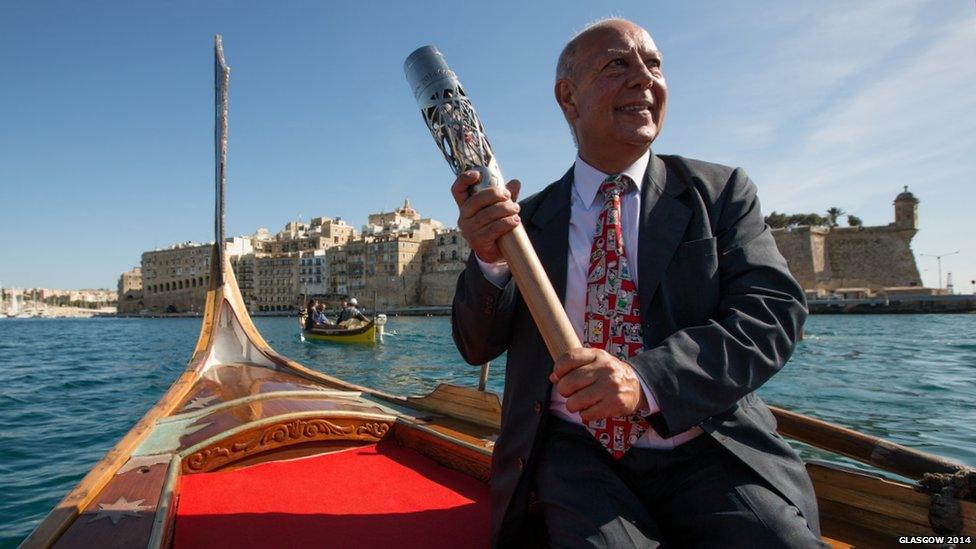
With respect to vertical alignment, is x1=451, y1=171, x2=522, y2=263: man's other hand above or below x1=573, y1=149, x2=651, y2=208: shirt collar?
below

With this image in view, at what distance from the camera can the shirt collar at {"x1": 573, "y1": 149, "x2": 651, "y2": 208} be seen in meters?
1.34

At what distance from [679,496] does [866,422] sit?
25.2ft

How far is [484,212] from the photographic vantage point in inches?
40.6

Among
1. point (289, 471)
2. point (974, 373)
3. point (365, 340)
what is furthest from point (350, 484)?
point (365, 340)

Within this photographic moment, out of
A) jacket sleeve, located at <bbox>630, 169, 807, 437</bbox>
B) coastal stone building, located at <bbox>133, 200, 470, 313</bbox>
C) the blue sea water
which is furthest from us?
coastal stone building, located at <bbox>133, 200, 470, 313</bbox>

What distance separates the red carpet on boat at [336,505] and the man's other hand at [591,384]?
2.75 feet

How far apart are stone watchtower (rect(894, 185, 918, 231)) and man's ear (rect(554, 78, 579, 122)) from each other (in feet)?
167

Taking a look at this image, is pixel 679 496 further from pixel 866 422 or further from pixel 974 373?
pixel 974 373

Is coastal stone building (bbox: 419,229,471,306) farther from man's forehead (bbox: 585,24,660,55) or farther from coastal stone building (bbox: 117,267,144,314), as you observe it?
man's forehead (bbox: 585,24,660,55)

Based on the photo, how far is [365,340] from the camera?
69.2ft

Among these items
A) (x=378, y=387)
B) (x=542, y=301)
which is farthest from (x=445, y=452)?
(x=378, y=387)

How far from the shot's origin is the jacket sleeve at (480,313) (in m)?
1.26

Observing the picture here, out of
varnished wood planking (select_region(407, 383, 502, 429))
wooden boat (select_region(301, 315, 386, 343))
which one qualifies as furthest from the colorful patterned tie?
wooden boat (select_region(301, 315, 386, 343))

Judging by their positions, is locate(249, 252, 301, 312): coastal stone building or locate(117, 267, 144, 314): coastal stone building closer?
locate(249, 252, 301, 312): coastal stone building
